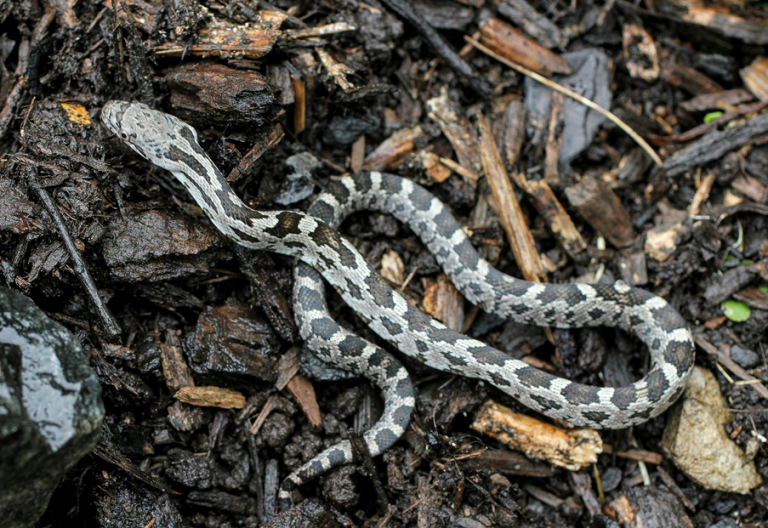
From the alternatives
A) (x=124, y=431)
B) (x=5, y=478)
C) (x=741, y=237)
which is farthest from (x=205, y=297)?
(x=741, y=237)

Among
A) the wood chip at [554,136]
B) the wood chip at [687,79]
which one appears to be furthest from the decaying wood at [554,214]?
the wood chip at [687,79]

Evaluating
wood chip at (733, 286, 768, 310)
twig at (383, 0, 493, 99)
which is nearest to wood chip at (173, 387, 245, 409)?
twig at (383, 0, 493, 99)

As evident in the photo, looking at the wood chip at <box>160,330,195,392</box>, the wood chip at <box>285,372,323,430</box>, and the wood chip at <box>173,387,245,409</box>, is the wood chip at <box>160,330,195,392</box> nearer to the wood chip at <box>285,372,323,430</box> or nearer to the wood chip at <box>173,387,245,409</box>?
the wood chip at <box>173,387,245,409</box>

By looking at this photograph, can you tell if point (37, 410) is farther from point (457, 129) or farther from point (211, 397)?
point (457, 129)

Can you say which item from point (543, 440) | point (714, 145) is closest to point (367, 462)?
point (543, 440)

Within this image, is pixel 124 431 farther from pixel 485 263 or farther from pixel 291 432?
pixel 485 263
